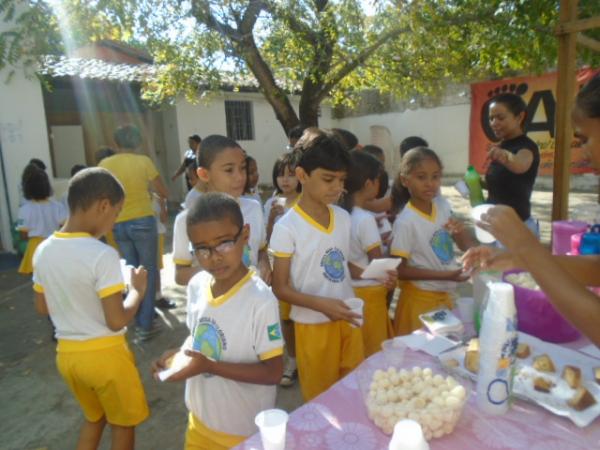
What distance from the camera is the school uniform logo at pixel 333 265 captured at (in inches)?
81.1

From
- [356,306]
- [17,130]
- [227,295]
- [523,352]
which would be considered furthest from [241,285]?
[17,130]

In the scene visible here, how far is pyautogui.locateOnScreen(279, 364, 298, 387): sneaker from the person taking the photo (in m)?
2.99

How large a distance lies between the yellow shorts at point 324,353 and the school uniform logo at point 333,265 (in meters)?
0.22

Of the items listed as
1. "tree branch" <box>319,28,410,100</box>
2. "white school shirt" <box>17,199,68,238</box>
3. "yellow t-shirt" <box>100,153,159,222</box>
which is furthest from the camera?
"tree branch" <box>319,28,410,100</box>

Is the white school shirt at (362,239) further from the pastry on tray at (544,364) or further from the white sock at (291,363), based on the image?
the pastry on tray at (544,364)

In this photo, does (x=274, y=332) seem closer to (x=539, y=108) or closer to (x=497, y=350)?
(x=497, y=350)

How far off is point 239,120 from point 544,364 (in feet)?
41.6

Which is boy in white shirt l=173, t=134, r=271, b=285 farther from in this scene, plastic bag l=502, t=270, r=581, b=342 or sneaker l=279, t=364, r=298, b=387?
plastic bag l=502, t=270, r=581, b=342

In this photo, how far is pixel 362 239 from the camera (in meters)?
2.38

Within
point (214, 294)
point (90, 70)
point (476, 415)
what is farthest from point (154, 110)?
point (476, 415)

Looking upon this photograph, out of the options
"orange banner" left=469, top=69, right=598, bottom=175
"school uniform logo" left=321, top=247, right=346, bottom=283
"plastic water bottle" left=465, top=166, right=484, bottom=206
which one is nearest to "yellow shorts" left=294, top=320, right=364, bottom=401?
"school uniform logo" left=321, top=247, right=346, bottom=283

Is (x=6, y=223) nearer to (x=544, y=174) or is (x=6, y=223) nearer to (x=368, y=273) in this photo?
(x=368, y=273)

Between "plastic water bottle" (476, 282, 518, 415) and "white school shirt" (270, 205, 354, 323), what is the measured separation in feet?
3.17

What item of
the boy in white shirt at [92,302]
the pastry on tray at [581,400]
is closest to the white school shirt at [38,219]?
the boy in white shirt at [92,302]
